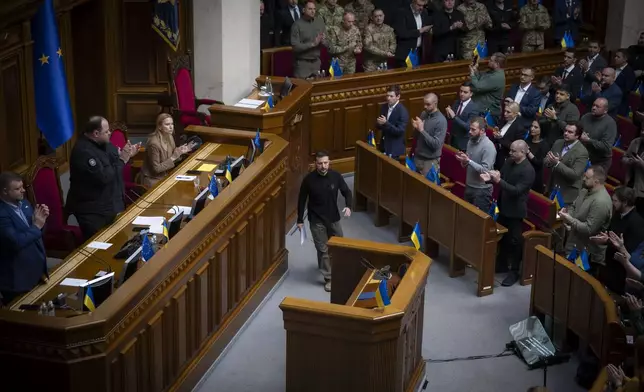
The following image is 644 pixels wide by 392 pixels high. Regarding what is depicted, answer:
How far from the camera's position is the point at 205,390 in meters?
8.48

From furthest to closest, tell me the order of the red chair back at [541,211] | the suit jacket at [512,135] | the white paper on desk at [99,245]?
the suit jacket at [512,135] < the red chair back at [541,211] < the white paper on desk at [99,245]

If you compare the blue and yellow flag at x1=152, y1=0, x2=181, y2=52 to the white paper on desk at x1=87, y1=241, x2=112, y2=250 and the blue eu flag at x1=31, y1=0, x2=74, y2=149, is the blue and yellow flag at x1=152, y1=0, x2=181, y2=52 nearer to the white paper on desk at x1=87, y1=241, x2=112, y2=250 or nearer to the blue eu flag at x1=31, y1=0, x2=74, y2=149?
the blue eu flag at x1=31, y1=0, x2=74, y2=149

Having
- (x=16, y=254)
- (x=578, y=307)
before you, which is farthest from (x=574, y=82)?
(x=16, y=254)

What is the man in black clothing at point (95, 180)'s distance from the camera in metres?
8.69

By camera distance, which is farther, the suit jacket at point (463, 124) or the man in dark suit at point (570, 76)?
the man in dark suit at point (570, 76)

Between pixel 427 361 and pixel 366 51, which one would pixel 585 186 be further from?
pixel 366 51

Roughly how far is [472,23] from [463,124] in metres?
3.45

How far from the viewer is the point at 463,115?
1212 centimetres

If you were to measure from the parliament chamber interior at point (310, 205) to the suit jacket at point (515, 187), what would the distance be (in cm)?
2

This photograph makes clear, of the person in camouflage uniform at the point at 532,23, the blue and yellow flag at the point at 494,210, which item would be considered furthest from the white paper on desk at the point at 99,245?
the person in camouflage uniform at the point at 532,23

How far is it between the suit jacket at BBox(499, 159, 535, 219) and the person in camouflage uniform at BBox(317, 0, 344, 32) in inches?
174

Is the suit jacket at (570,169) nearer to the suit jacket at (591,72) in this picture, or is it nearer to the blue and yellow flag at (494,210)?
the blue and yellow flag at (494,210)

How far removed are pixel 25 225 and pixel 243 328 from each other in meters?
2.57

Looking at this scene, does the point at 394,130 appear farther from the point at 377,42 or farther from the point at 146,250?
the point at 146,250
